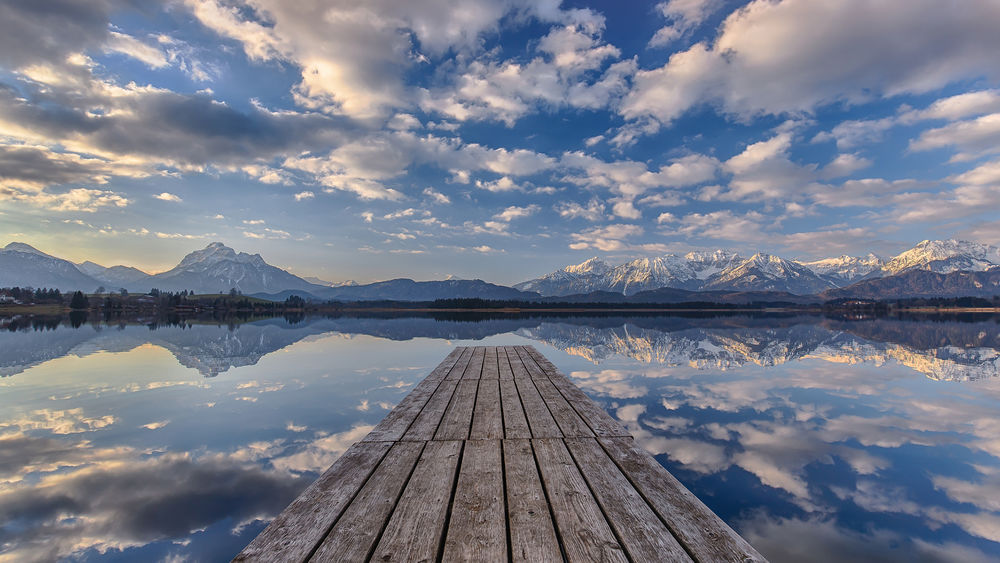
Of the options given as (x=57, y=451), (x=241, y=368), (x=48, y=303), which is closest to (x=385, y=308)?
(x=48, y=303)

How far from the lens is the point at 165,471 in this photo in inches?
326

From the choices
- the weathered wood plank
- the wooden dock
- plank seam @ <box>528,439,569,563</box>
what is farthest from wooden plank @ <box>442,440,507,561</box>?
the weathered wood plank

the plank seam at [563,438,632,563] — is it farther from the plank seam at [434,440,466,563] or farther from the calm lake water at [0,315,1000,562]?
the calm lake water at [0,315,1000,562]

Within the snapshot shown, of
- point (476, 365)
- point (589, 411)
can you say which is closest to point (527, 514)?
point (589, 411)

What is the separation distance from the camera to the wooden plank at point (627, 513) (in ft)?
11.4

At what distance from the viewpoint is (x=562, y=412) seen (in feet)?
27.3

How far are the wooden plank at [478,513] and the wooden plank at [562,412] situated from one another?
1.69 m

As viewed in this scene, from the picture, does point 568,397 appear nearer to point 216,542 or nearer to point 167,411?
point 216,542

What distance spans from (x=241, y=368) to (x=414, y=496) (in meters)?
20.5

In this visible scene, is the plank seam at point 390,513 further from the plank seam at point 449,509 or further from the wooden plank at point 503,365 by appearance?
the wooden plank at point 503,365

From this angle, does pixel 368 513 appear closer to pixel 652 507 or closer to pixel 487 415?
pixel 652 507

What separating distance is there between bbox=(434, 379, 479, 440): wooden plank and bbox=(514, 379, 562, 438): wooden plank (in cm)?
111

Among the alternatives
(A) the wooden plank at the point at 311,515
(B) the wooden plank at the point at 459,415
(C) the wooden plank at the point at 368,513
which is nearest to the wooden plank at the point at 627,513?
(B) the wooden plank at the point at 459,415

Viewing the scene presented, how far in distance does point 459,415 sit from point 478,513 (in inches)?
161
